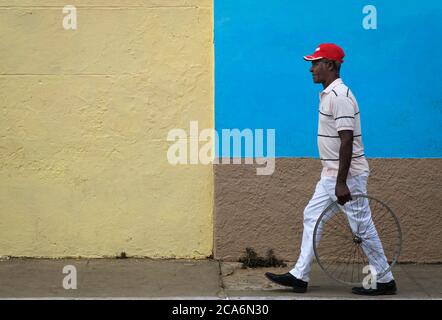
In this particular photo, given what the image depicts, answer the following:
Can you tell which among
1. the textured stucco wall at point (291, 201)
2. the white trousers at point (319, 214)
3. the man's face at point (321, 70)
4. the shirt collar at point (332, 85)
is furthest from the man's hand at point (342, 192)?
the textured stucco wall at point (291, 201)

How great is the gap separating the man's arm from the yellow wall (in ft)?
5.40

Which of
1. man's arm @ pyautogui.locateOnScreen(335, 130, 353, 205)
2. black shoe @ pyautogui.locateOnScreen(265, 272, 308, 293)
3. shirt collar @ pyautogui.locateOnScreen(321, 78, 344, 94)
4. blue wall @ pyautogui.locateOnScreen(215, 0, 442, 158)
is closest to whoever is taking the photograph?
man's arm @ pyautogui.locateOnScreen(335, 130, 353, 205)

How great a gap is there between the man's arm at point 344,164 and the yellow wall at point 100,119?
5.40ft

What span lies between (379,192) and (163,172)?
1.98m

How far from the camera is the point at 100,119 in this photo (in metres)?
7.23

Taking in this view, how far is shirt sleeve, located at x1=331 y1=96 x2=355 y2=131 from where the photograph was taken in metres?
5.91

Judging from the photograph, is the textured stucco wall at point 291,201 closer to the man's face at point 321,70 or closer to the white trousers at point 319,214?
the white trousers at point 319,214

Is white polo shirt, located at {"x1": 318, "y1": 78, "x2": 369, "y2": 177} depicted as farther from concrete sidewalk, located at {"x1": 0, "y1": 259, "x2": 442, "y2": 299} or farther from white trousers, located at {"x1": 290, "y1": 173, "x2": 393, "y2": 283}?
concrete sidewalk, located at {"x1": 0, "y1": 259, "x2": 442, "y2": 299}

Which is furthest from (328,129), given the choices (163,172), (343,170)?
(163,172)

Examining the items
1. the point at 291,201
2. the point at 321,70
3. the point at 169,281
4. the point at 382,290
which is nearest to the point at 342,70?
the point at 321,70

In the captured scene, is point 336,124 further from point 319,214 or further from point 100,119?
point 100,119

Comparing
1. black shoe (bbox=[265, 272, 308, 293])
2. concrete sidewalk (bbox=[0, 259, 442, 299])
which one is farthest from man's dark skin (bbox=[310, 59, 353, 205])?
concrete sidewalk (bbox=[0, 259, 442, 299])

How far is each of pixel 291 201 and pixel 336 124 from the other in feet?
4.83

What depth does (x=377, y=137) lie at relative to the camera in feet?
23.7
